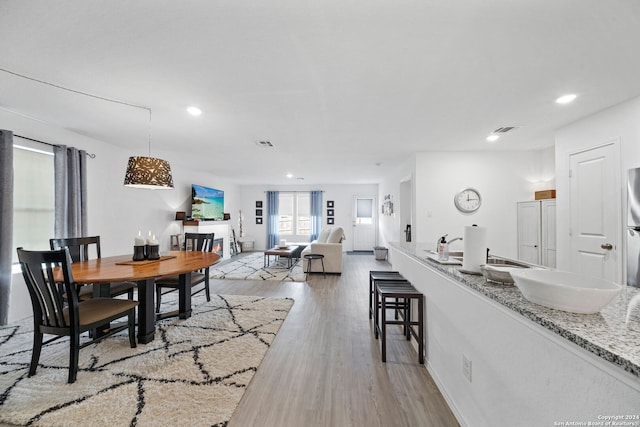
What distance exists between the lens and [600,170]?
2.86 meters

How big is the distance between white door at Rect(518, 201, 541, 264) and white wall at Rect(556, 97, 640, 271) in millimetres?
675

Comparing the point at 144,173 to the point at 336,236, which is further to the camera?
the point at 336,236

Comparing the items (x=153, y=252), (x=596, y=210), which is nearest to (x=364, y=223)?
Answer: (x=596, y=210)

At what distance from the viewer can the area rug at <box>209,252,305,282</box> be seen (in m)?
4.97

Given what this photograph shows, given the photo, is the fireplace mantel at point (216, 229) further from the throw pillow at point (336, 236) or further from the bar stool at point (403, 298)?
the bar stool at point (403, 298)

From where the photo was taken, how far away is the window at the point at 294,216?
9172 millimetres

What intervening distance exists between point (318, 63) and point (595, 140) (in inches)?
131

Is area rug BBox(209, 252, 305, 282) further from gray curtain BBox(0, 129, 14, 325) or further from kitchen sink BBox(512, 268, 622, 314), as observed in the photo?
kitchen sink BBox(512, 268, 622, 314)

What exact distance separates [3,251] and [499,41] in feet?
16.2

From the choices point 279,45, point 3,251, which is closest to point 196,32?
point 279,45

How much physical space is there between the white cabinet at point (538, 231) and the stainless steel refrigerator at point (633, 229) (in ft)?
3.80

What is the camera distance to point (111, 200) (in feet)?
13.8

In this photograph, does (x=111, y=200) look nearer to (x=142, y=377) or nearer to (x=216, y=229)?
(x=216, y=229)

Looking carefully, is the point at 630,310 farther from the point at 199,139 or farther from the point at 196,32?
the point at 199,139
